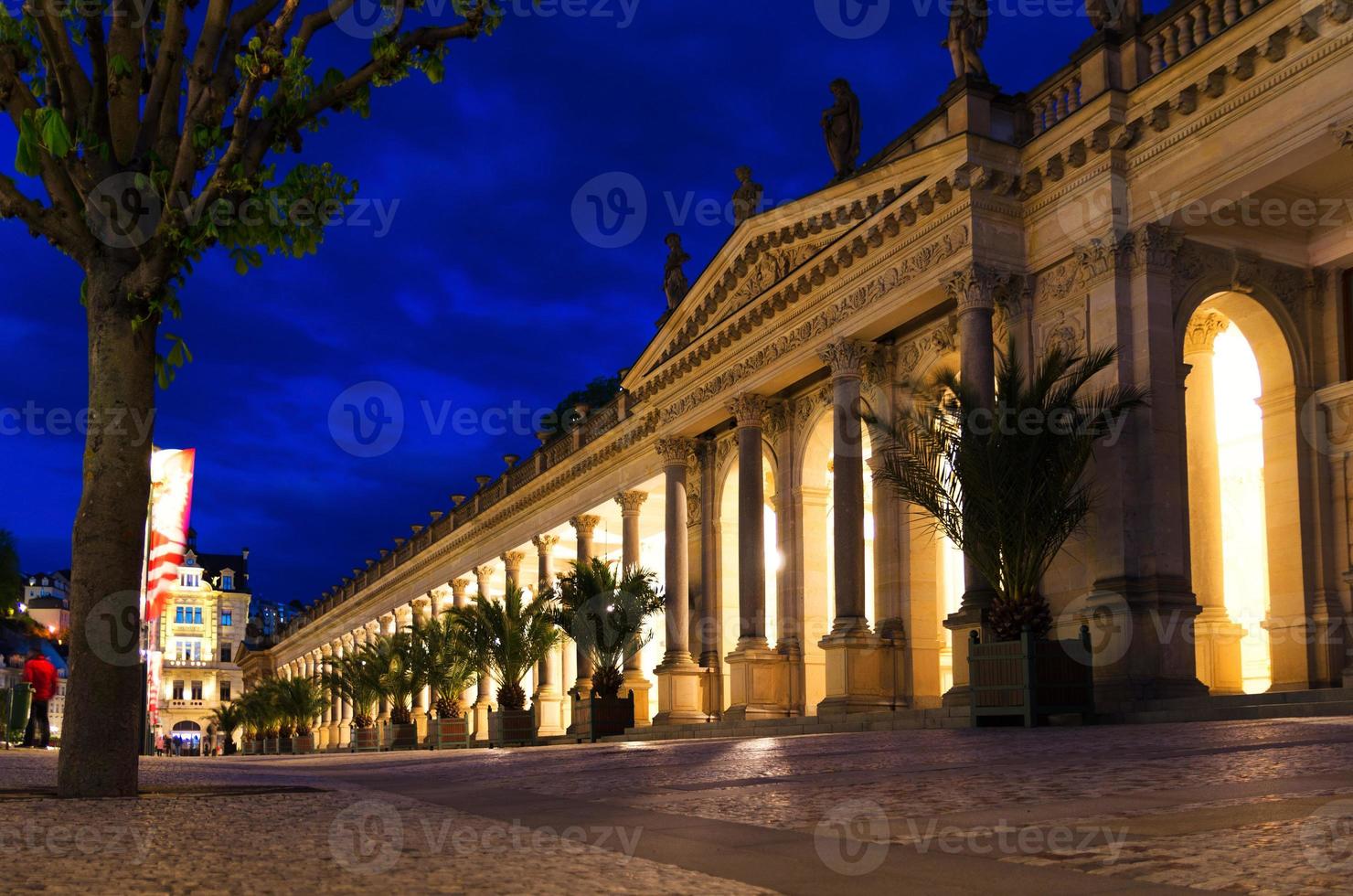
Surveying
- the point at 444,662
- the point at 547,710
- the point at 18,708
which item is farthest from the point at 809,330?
the point at 547,710

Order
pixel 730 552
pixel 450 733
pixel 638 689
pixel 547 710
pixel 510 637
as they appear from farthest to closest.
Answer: pixel 547 710
pixel 450 733
pixel 510 637
pixel 638 689
pixel 730 552

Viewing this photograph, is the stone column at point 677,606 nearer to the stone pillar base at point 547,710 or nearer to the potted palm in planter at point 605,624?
the potted palm in planter at point 605,624

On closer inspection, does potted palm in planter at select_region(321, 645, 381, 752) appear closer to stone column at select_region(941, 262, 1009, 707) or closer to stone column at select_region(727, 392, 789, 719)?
stone column at select_region(727, 392, 789, 719)

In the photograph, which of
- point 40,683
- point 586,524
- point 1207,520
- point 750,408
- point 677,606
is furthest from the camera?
point 586,524

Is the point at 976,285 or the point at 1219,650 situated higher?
the point at 976,285

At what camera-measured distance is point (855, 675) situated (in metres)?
25.1

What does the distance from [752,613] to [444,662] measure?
18870 millimetres

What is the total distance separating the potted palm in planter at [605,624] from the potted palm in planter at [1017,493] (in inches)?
577

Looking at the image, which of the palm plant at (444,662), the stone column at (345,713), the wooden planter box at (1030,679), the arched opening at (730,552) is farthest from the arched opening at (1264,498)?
the stone column at (345,713)

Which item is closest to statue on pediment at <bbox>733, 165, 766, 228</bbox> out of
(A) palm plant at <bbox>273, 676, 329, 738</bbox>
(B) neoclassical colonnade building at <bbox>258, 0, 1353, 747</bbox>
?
(B) neoclassical colonnade building at <bbox>258, 0, 1353, 747</bbox>

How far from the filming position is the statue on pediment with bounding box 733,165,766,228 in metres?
30.7

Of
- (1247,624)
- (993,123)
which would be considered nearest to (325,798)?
(993,123)

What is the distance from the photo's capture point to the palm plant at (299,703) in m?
70.0

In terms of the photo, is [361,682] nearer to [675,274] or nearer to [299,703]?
[299,703]
